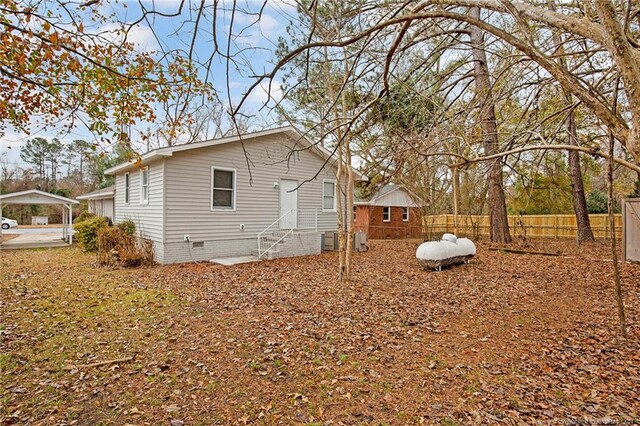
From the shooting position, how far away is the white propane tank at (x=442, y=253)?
8.84 metres

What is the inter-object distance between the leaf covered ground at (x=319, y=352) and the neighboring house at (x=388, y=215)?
514 inches

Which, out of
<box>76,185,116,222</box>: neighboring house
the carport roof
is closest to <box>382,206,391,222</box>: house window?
<box>76,185,116,222</box>: neighboring house

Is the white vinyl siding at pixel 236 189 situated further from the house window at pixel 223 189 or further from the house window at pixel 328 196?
the house window at pixel 328 196

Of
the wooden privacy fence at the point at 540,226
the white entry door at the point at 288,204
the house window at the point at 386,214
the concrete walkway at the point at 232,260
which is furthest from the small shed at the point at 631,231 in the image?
the house window at the point at 386,214

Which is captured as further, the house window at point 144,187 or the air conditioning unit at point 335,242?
the air conditioning unit at point 335,242

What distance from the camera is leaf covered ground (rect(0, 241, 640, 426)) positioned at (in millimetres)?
2902

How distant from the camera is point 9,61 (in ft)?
13.2

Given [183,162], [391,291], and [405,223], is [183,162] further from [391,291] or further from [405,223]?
[405,223]

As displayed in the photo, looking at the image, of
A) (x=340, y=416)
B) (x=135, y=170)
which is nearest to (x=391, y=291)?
(x=340, y=416)

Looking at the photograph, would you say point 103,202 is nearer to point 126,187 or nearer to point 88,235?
point 126,187

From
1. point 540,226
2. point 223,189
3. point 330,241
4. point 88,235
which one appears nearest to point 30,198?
point 88,235

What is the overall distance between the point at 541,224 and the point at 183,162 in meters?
18.0

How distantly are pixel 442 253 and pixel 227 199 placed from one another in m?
7.10

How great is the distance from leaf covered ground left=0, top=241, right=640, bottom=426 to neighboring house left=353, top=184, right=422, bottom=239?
42.9 feet
